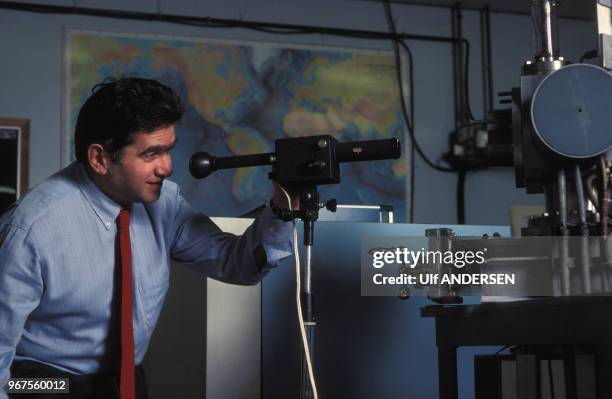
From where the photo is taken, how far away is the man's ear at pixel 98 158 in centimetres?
142

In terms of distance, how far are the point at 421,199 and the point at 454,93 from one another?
0.54 metres

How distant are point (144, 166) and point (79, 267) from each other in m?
0.21

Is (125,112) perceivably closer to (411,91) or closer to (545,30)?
(545,30)

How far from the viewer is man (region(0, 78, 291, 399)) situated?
1.33 metres

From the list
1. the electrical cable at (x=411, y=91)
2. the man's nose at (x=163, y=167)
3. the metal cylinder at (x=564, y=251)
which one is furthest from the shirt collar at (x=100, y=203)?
the electrical cable at (x=411, y=91)

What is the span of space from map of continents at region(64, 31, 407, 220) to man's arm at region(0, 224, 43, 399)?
6.44 ft

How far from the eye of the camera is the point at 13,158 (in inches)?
124

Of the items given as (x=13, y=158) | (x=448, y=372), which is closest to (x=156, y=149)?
(x=448, y=372)

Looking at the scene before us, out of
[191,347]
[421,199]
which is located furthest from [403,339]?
[421,199]

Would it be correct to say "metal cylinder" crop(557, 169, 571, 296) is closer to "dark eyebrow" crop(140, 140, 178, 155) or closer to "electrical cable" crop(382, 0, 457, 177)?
"dark eyebrow" crop(140, 140, 178, 155)

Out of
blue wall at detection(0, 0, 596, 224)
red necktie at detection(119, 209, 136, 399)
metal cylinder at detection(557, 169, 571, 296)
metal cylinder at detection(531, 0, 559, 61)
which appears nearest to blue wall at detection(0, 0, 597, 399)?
blue wall at detection(0, 0, 596, 224)

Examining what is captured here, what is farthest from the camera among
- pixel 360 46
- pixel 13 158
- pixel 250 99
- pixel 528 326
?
pixel 360 46

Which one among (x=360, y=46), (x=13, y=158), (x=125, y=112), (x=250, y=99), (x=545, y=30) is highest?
(x=360, y=46)

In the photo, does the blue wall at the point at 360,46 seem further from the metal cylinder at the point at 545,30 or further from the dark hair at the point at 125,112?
the metal cylinder at the point at 545,30
